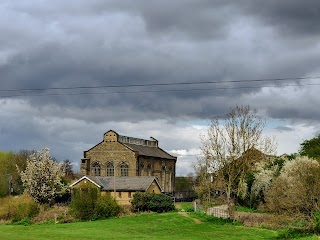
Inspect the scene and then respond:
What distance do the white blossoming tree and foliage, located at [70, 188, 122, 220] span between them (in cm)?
1028

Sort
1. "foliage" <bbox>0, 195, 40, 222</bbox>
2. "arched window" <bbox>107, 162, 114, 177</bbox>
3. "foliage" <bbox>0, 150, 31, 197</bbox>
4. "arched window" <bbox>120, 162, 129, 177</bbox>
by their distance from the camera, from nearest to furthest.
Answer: "foliage" <bbox>0, 195, 40, 222</bbox>
"arched window" <bbox>120, 162, 129, 177</bbox>
"arched window" <bbox>107, 162, 114, 177</bbox>
"foliage" <bbox>0, 150, 31, 197</bbox>

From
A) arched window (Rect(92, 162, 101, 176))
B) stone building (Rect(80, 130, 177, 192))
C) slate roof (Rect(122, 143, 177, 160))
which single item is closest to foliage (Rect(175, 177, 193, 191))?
slate roof (Rect(122, 143, 177, 160))

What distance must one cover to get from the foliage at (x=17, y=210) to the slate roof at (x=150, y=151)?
33589 millimetres

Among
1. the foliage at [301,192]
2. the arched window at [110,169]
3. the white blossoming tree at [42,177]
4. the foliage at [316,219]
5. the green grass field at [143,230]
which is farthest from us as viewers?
the arched window at [110,169]

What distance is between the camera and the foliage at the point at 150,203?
62.6 meters

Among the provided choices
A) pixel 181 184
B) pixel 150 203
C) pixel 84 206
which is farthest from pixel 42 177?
pixel 181 184

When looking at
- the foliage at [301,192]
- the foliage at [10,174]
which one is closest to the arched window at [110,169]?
the foliage at [10,174]

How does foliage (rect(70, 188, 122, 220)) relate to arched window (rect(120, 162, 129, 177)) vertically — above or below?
below

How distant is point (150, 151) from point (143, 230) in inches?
2146

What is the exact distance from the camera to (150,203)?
62500mm

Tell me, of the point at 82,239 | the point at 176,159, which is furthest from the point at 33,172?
the point at 176,159

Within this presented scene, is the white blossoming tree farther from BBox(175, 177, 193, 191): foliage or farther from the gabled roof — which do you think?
BBox(175, 177, 193, 191): foliage

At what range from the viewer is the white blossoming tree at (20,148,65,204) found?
6638 cm

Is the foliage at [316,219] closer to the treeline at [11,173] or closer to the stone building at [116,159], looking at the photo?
the stone building at [116,159]
